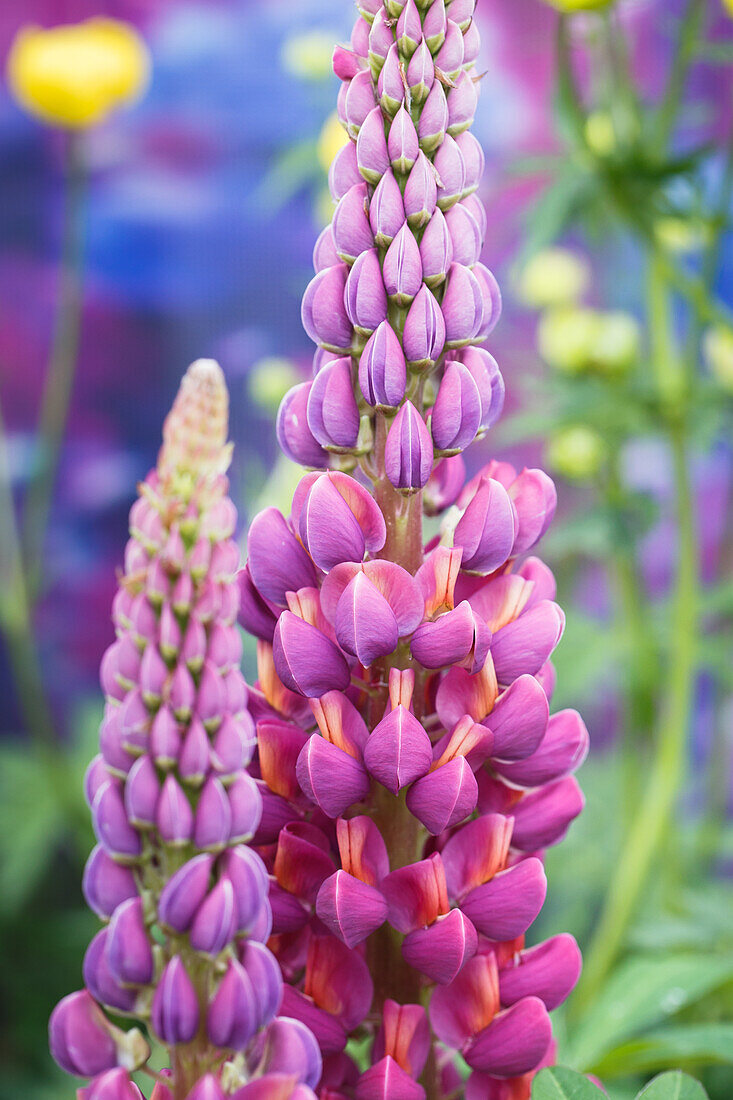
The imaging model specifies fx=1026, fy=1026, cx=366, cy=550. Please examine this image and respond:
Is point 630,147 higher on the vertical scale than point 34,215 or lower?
lower

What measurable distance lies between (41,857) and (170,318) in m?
0.67

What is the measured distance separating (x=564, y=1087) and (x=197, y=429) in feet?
0.59

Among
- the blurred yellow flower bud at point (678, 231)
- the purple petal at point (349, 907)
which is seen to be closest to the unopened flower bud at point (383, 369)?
the purple petal at point (349, 907)

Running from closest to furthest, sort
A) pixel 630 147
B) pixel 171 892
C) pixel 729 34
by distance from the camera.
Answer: pixel 171 892 → pixel 630 147 → pixel 729 34

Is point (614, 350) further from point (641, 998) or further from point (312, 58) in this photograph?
point (641, 998)

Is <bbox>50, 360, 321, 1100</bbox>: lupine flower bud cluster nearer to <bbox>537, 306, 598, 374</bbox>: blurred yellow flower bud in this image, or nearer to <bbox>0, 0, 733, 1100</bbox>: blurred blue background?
<bbox>537, 306, 598, 374</bbox>: blurred yellow flower bud

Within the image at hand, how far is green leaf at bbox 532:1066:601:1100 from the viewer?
245 mm

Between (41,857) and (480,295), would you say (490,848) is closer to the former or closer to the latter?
(480,295)

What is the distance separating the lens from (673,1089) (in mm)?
256

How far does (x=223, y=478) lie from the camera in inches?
8.3

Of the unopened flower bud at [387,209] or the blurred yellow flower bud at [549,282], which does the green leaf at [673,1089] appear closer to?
the unopened flower bud at [387,209]

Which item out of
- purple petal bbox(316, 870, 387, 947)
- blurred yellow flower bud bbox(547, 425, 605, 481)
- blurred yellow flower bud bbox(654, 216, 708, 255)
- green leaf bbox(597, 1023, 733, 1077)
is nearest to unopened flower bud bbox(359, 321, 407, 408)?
purple petal bbox(316, 870, 387, 947)

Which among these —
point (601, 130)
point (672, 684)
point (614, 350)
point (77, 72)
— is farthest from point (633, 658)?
point (77, 72)

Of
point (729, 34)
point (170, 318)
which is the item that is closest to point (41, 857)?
point (170, 318)
